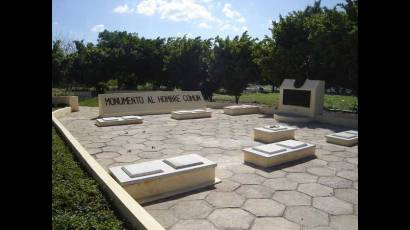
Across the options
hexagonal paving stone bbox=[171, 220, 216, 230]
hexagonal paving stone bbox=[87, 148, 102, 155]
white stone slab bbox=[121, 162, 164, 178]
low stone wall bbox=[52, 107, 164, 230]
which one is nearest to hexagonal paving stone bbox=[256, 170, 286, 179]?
white stone slab bbox=[121, 162, 164, 178]

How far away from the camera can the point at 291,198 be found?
5707 millimetres

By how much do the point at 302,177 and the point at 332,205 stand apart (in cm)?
144

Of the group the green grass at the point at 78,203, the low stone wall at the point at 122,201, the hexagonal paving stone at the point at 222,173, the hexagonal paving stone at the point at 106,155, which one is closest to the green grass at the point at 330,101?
the hexagonal paving stone at the point at 222,173

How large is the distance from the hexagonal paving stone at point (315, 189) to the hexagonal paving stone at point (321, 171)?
81cm

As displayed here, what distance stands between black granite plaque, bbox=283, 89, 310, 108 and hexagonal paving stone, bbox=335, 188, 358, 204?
10269 mm

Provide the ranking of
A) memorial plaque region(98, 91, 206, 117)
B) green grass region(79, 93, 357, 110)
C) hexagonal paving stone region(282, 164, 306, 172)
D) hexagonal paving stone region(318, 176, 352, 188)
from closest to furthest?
hexagonal paving stone region(318, 176, 352, 188) < hexagonal paving stone region(282, 164, 306, 172) < memorial plaque region(98, 91, 206, 117) < green grass region(79, 93, 357, 110)

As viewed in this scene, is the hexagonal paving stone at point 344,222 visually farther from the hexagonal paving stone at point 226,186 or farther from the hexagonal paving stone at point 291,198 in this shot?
the hexagonal paving stone at point 226,186

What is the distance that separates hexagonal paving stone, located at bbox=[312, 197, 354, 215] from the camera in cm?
521

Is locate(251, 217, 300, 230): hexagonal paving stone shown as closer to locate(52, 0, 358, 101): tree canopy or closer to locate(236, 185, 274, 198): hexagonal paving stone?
locate(236, 185, 274, 198): hexagonal paving stone

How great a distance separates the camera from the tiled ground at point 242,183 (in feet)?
16.0
